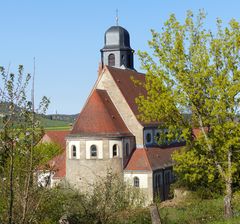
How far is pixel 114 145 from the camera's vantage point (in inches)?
1512

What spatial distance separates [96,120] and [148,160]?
557cm

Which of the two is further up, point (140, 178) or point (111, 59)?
point (111, 59)

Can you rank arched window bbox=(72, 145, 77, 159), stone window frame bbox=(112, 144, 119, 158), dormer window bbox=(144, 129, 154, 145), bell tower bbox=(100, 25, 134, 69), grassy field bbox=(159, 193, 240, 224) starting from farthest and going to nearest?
1. bell tower bbox=(100, 25, 134, 69)
2. dormer window bbox=(144, 129, 154, 145)
3. arched window bbox=(72, 145, 77, 159)
4. stone window frame bbox=(112, 144, 119, 158)
5. grassy field bbox=(159, 193, 240, 224)

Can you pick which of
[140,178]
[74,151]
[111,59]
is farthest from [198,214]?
[111,59]

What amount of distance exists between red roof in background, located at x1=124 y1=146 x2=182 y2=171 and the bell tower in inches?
534

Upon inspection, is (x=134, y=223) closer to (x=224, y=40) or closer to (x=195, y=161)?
(x=195, y=161)

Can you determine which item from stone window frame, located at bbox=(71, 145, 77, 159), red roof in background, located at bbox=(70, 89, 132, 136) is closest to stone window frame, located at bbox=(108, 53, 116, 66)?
red roof in background, located at bbox=(70, 89, 132, 136)

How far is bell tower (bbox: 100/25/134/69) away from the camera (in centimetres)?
5122

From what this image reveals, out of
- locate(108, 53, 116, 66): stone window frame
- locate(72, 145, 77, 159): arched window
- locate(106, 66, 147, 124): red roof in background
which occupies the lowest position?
locate(72, 145, 77, 159): arched window

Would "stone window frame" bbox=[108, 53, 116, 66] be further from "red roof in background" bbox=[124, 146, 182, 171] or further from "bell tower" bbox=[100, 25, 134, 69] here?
"red roof in background" bbox=[124, 146, 182, 171]

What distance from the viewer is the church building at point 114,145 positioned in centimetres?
3819

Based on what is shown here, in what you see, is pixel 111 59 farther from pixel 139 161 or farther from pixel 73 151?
pixel 139 161

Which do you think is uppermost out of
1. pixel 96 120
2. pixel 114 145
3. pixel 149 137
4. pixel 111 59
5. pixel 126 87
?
pixel 111 59

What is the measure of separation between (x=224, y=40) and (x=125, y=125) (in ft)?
76.0
